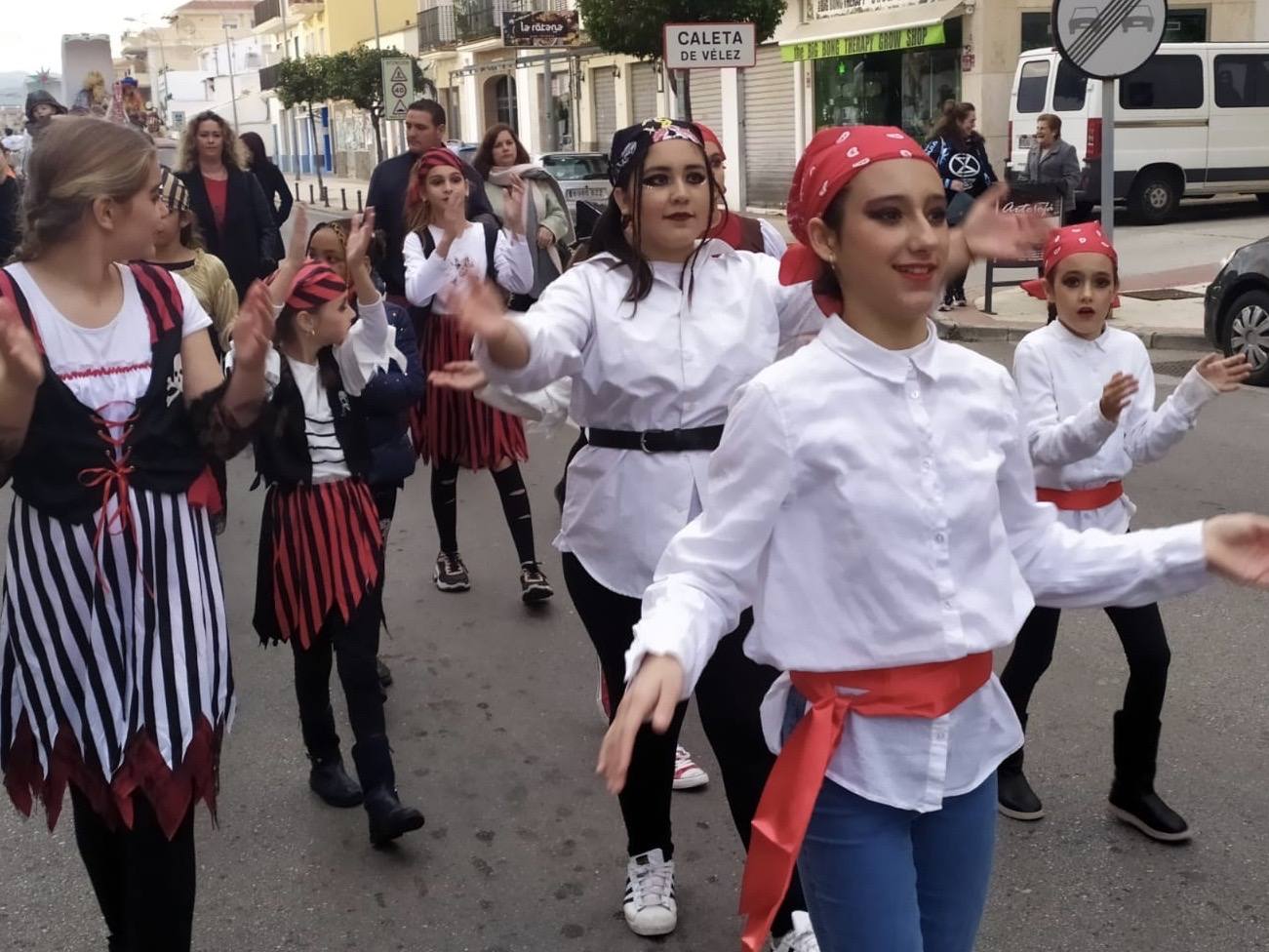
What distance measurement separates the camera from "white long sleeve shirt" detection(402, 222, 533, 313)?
567 cm

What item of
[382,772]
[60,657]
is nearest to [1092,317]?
[382,772]

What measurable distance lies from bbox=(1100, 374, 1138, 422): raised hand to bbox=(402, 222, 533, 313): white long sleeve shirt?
297 centimetres

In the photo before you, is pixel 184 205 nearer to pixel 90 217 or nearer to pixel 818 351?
pixel 90 217

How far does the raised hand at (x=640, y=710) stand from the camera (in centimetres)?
184

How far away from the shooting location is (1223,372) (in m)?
3.42

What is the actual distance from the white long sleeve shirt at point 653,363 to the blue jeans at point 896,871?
3.56ft

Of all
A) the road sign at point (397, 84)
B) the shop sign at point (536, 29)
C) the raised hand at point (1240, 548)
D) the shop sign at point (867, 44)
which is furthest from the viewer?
A: the shop sign at point (536, 29)

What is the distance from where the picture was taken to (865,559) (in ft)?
7.24

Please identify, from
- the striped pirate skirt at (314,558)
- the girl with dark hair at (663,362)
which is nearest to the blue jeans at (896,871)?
the girl with dark hair at (663,362)

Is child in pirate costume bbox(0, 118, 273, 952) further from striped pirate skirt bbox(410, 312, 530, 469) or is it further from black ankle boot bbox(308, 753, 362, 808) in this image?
striped pirate skirt bbox(410, 312, 530, 469)

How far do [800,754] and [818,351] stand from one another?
0.63 meters

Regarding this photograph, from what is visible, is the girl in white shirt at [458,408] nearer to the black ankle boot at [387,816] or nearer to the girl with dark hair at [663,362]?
the black ankle boot at [387,816]

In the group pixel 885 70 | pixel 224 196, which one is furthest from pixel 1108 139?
pixel 885 70

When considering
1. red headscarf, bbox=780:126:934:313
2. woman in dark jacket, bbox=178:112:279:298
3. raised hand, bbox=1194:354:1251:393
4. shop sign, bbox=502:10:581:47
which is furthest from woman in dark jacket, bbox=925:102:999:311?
shop sign, bbox=502:10:581:47
